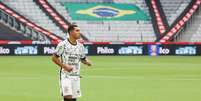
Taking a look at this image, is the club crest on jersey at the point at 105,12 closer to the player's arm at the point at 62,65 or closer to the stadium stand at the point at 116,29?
the stadium stand at the point at 116,29

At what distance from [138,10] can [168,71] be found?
21.8 metres

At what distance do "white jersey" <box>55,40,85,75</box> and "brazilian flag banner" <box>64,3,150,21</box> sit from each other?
36.1 metres

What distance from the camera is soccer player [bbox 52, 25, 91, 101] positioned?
1169cm

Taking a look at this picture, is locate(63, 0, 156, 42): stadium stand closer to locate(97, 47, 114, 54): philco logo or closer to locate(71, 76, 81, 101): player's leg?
locate(97, 47, 114, 54): philco logo

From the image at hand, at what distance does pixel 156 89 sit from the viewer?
63.6ft

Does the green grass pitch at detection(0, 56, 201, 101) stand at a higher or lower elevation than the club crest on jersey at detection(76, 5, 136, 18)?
lower

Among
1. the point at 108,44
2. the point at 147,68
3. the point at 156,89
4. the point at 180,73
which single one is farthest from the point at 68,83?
the point at 108,44

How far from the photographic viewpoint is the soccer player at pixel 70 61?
11.7 metres

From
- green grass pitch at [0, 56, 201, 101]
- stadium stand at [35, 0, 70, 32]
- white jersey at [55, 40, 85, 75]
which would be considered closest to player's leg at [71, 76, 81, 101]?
white jersey at [55, 40, 85, 75]

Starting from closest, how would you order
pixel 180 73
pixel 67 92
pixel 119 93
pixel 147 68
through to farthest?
pixel 67 92, pixel 119 93, pixel 180 73, pixel 147 68

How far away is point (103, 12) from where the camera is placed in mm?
48719

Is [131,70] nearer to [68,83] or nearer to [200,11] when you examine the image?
[68,83]

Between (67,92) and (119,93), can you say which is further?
(119,93)

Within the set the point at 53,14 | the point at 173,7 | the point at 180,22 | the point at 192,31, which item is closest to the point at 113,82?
the point at 192,31
